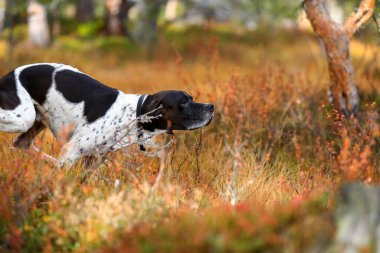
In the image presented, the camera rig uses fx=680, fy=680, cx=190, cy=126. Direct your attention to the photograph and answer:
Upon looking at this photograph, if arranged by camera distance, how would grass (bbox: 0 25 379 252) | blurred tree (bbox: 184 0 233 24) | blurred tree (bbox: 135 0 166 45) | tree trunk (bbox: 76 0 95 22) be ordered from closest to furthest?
grass (bbox: 0 25 379 252) < blurred tree (bbox: 135 0 166 45) < tree trunk (bbox: 76 0 95 22) < blurred tree (bbox: 184 0 233 24)

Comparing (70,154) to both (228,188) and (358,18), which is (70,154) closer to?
(228,188)

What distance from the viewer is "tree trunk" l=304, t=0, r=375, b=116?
301 inches

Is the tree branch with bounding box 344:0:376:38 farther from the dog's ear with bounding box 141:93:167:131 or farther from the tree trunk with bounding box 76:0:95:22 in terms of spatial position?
the tree trunk with bounding box 76:0:95:22

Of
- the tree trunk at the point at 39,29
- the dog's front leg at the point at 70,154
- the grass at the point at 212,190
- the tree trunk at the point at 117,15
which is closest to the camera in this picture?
the grass at the point at 212,190

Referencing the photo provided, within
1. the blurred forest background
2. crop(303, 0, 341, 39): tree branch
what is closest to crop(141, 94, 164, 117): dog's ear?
the blurred forest background

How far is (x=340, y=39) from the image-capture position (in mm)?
7660

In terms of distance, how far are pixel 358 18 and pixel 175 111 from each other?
9.92ft

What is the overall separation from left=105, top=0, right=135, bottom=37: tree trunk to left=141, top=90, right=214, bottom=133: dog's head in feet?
41.2

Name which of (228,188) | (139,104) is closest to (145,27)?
(139,104)

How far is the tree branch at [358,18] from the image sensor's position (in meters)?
7.59

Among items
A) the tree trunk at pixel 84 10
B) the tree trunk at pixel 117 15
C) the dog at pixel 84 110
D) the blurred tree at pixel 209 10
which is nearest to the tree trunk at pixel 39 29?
the tree trunk at pixel 117 15

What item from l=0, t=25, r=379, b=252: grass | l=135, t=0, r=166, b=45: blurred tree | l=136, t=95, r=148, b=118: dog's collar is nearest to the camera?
l=0, t=25, r=379, b=252: grass

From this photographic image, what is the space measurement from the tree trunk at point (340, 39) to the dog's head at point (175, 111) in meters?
2.45

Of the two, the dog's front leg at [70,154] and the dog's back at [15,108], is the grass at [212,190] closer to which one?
the dog's front leg at [70,154]
